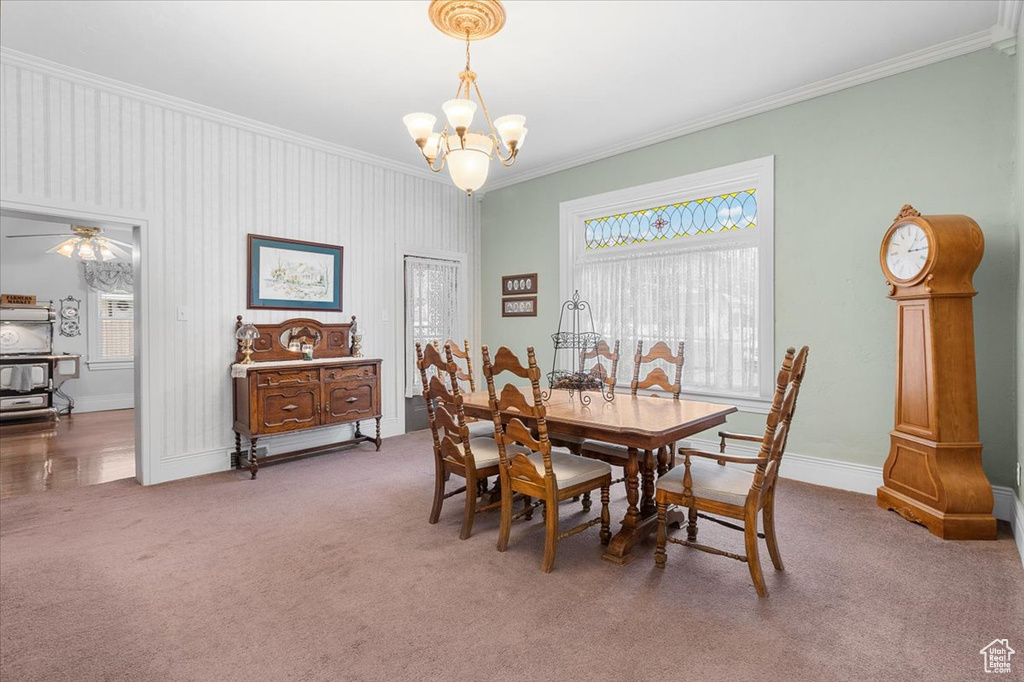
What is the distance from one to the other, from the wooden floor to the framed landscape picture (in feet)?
6.26

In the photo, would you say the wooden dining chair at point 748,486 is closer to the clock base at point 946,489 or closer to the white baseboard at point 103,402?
the clock base at point 946,489

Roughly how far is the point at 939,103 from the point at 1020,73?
1.66ft

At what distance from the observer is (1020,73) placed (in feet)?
9.34

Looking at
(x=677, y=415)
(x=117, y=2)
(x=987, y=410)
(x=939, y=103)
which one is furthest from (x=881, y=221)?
(x=117, y=2)

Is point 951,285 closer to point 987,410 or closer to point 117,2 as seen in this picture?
point 987,410

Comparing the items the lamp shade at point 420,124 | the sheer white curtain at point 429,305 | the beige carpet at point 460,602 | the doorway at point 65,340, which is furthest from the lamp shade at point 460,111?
the doorway at point 65,340

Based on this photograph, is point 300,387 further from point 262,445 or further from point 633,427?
point 633,427

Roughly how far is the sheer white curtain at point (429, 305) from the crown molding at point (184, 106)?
3.64 ft

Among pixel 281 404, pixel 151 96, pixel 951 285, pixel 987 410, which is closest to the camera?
pixel 951 285

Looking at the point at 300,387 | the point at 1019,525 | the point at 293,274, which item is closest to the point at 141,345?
the point at 300,387

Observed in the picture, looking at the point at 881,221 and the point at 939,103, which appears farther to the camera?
the point at 881,221

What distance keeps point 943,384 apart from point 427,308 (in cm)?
465

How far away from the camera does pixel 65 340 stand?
7.60 metres

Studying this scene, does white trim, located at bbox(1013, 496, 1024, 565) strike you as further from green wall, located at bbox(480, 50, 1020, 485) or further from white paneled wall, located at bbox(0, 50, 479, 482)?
white paneled wall, located at bbox(0, 50, 479, 482)
